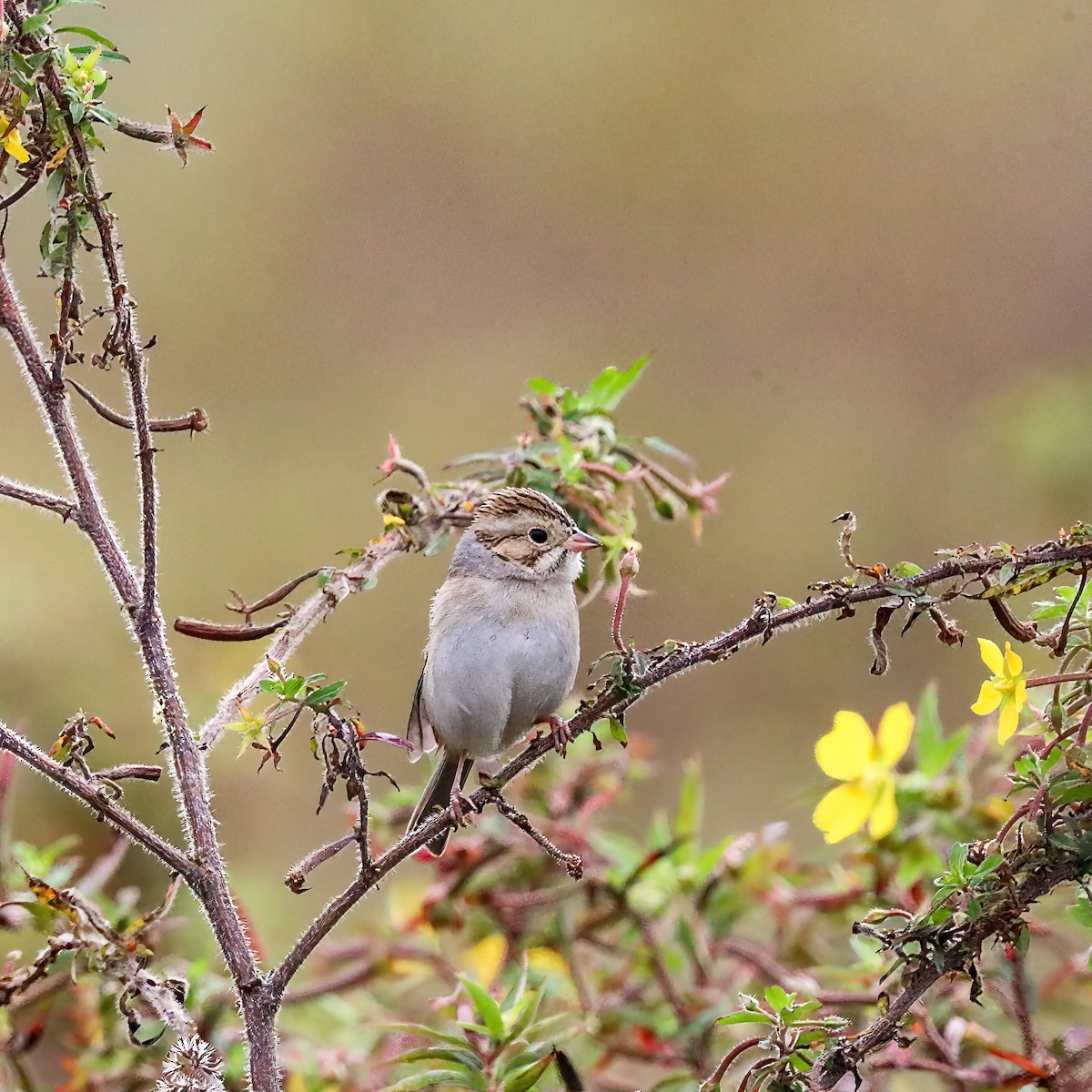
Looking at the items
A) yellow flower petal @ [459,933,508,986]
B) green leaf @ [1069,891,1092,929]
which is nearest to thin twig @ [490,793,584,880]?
green leaf @ [1069,891,1092,929]

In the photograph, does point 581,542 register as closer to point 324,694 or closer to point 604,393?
point 604,393

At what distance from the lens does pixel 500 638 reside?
1440 millimetres

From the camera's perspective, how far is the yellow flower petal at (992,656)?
0.89 meters

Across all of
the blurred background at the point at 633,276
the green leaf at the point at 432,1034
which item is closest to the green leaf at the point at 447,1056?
the green leaf at the point at 432,1034

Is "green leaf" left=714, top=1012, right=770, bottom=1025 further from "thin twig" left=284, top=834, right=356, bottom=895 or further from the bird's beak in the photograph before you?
the bird's beak

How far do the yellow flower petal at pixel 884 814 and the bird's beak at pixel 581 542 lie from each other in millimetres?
451

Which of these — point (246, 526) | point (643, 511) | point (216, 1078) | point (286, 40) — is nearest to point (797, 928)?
point (216, 1078)

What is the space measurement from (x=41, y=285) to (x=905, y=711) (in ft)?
10.8

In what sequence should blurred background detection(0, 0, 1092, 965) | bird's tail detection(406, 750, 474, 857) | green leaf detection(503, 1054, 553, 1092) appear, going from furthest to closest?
blurred background detection(0, 0, 1092, 965) → bird's tail detection(406, 750, 474, 857) → green leaf detection(503, 1054, 553, 1092)

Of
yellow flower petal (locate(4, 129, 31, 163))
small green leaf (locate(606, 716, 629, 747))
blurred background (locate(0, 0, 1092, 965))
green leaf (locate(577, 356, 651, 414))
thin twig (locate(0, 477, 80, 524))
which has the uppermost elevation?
blurred background (locate(0, 0, 1092, 965))

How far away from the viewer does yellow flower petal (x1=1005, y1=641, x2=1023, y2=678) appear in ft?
2.91

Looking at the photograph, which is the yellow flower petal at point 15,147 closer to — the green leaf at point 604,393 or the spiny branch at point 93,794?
the spiny branch at point 93,794

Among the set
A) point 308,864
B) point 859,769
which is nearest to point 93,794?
point 308,864

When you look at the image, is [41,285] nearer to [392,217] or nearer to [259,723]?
[392,217]
